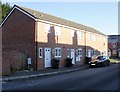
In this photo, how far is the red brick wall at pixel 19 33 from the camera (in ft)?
104

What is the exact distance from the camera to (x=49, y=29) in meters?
34.1

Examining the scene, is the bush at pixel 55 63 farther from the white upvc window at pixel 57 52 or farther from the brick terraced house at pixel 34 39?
the white upvc window at pixel 57 52

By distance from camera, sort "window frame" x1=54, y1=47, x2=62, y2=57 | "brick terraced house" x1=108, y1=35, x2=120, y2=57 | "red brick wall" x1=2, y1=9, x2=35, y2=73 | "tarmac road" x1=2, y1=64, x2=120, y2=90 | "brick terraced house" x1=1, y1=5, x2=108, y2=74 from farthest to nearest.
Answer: "brick terraced house" x1=108, y1=35, x2=120, y2=57 → "window frame" x1=54, y1=47, x2=62, y2=57 → "red brick wall" x1=2, y1=9, x2=35, y2=73 → "brick terraced house" x1=1, y1=5, x2=108, y2=74 → "tarmac road" x1=2, y1=64, x2=120, y2=90

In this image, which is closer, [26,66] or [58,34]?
[26,66]

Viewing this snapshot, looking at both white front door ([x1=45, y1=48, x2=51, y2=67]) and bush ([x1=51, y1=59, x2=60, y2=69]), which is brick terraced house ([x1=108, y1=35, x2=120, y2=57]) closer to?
bush ([x1=51, y1=59, x2=60, y2=69])

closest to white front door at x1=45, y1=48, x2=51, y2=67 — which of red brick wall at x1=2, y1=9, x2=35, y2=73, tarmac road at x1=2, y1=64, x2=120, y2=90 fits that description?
red brick wall at x1=2, y1=9, x2=35, y2=73

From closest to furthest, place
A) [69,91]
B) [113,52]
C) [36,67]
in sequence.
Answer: [69,91]
[36,67]
[113,52]

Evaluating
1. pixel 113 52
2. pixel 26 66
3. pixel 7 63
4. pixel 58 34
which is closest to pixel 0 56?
pixel 7 63

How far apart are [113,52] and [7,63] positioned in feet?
229

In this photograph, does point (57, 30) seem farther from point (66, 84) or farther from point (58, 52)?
point (66, 84)

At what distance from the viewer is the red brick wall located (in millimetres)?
31547

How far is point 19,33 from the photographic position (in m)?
33.0

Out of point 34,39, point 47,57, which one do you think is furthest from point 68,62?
point 34,39

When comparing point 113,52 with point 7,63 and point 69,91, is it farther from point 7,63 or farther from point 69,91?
point 69,91
